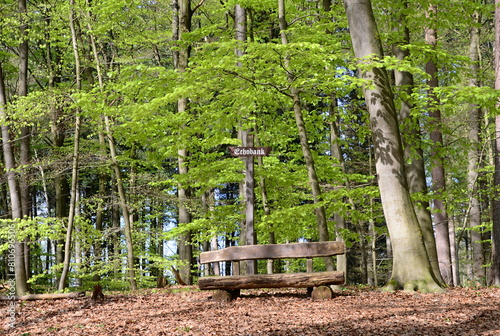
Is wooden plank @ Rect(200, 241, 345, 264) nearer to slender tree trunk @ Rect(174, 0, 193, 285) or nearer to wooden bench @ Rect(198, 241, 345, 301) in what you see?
wooden bench @ Rect(198, 241, 345, 301)

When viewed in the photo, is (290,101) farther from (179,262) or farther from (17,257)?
(17,257)

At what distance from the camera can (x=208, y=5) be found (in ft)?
59.7

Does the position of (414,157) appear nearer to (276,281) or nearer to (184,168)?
(276,281)

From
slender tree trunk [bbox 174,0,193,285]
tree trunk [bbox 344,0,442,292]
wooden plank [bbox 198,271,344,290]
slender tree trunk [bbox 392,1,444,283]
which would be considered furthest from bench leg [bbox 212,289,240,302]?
slender tree trunk [bbox 174,0,193,285]

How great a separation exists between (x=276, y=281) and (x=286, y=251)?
0.50 meters

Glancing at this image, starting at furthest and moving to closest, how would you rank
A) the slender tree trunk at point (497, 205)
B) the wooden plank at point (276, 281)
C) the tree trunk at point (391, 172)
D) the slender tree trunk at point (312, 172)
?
the slender tree trunk at point (497, 205)
the slender tree trunk at point (312, 172)
the tree trunk at point (391, 172)
the wooden plank at point (276, 281)

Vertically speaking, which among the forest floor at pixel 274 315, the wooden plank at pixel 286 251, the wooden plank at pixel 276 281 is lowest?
the forest floor at pixel 274 315

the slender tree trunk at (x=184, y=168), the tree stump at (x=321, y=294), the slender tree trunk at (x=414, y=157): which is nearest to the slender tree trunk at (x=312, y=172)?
the tree stump at (x=321, y=294)

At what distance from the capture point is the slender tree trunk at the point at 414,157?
33.2ft

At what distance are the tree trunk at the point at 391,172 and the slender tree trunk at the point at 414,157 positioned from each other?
1.11m

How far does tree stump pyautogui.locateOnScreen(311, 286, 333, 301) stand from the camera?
774cm

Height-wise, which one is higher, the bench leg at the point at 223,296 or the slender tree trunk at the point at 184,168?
the slender tree trunk at the point at 184,168

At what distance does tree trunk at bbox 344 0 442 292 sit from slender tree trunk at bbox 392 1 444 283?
1109 mm

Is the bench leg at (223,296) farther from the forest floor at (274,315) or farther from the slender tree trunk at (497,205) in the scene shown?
the slender tree trunk at (497,205)
